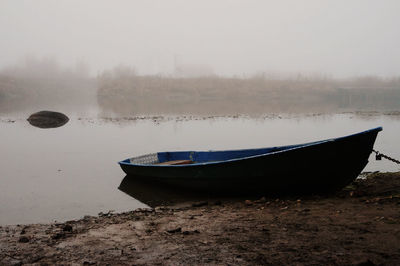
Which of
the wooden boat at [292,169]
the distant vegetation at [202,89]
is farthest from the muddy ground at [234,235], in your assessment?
the distant vegetation at [202,89]

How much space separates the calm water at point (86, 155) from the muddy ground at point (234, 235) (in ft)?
4.95

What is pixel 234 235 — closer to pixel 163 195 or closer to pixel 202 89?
pixel 163 195

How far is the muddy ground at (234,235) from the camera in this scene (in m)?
4.96

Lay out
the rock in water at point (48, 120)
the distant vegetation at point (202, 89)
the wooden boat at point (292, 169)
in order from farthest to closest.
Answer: the distant vegetation at point (202, 89) < the rock in water at point (48, 120) < the wooden boat at point (292, 169)

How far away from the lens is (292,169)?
7883mm

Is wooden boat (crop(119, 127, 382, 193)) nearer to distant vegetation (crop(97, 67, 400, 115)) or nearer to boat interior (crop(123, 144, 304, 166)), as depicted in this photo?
boat interior (crop(123, 144, 304, 166))

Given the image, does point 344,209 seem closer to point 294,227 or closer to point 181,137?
point 294,227

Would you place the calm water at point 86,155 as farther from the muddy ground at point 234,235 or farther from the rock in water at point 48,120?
the rock in water at point 48,120

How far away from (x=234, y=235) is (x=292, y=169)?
2.57 m

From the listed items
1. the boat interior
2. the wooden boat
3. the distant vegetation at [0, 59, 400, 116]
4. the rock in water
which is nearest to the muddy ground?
the wooden boat

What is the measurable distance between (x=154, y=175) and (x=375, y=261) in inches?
272

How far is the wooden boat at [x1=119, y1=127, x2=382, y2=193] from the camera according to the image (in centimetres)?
752

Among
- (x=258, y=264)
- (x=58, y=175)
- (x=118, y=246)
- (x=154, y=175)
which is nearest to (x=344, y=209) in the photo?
(x=258, y=264)

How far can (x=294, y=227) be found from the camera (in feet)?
19.8
